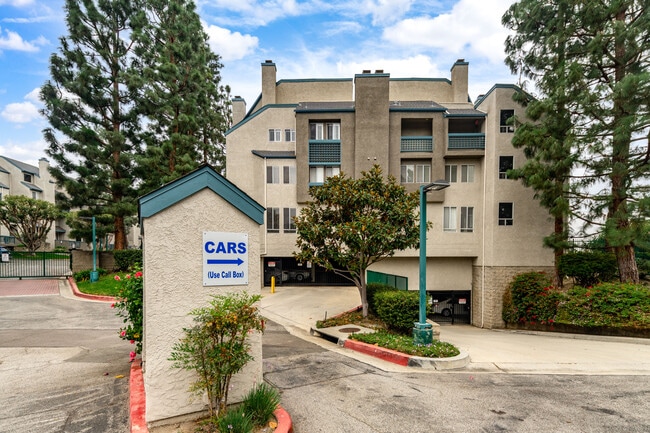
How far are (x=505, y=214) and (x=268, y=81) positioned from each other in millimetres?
19841

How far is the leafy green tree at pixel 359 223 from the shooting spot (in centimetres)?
1058

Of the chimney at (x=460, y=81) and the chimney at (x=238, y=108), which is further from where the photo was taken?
the chimney at (x=238, y=108)

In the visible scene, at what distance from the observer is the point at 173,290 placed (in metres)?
3.96

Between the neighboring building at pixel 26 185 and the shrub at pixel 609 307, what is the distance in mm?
57339

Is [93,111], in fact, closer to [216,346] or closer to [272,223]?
[272,223]

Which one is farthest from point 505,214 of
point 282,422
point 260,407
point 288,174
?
point 260,407

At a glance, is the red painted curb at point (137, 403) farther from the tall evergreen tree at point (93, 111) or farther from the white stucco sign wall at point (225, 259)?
the tall evergreen tree at point (93, 111)

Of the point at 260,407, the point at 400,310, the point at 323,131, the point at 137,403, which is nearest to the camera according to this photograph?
the point at 260,407

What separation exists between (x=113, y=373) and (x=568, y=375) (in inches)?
361

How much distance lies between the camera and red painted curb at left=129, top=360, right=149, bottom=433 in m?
3.74

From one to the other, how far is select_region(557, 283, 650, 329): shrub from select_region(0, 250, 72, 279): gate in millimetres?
27506

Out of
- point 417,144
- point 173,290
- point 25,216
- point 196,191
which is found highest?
point 417,144

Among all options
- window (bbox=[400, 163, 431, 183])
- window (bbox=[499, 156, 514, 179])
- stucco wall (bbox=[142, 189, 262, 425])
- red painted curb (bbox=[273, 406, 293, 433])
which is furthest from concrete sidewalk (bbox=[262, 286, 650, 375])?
window (bbox=[400, 163, 431, 183])

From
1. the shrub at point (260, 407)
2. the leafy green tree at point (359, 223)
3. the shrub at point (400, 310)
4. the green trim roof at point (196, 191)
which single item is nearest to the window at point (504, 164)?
the leafy green tree at point (359, 223)
